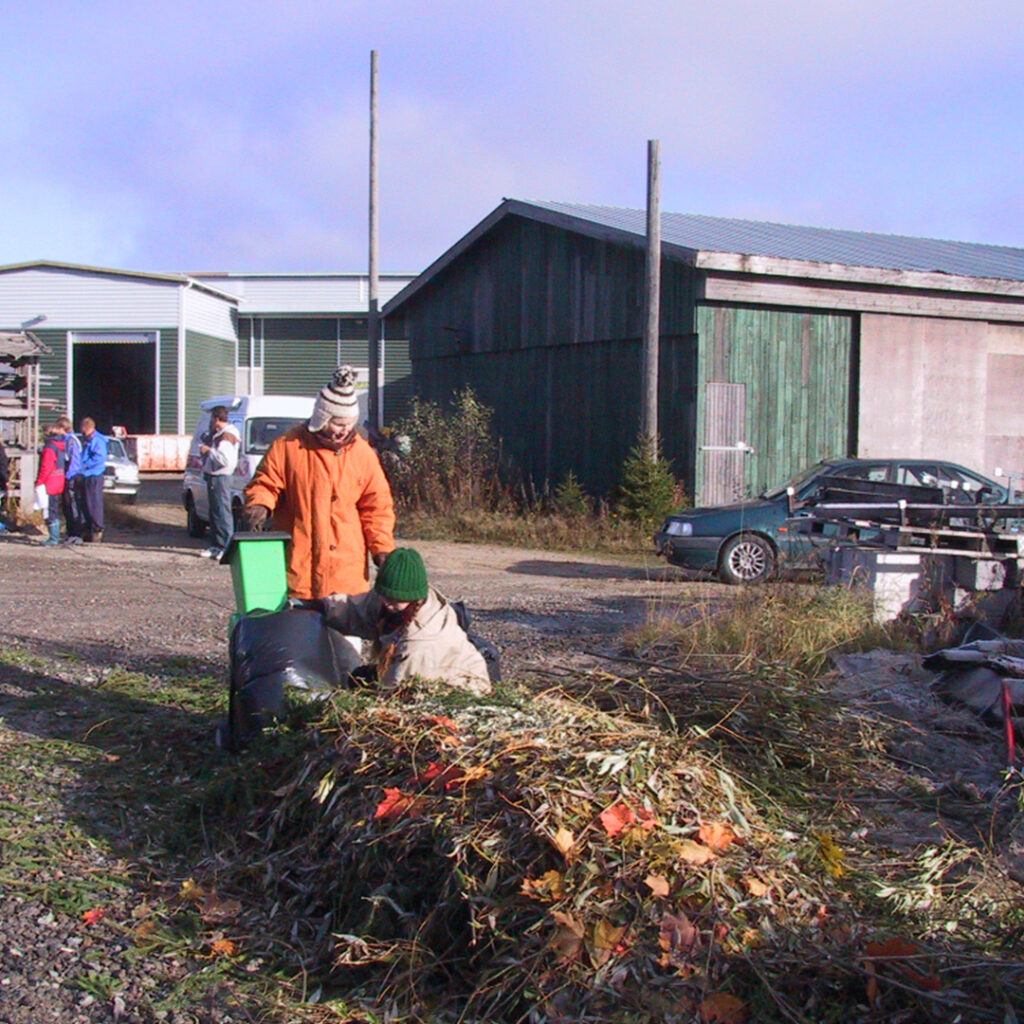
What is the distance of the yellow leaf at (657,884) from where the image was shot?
3.34 m

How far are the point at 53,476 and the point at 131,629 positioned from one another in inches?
283

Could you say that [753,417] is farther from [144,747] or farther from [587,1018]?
[587,1018]

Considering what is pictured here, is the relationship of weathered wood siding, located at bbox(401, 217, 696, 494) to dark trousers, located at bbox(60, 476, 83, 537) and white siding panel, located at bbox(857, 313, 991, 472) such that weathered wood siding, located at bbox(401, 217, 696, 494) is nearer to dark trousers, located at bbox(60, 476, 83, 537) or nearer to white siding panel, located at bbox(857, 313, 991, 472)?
white siding panel, located at bbox(857, 313, 991, 472)

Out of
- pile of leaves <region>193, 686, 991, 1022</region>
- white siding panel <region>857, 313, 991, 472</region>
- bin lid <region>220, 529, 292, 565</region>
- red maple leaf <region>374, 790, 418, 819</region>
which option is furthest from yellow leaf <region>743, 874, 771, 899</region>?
white siding panel <region>857, 313, 991, 472</region>

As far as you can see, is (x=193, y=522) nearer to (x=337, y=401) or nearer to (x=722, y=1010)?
(x=337, y=401)

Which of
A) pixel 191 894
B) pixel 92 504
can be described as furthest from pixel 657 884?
pixel 92 504

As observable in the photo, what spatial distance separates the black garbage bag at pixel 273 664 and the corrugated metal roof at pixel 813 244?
43.1 ft

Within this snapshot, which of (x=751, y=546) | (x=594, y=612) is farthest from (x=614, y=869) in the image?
(x=751, y=546)

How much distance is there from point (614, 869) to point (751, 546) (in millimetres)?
10469

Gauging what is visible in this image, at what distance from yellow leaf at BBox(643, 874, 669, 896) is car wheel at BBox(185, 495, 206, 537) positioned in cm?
1480

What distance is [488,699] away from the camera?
4.74 meters

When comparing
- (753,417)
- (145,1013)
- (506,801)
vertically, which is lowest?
(145,1013)

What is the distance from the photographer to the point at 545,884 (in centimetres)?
339

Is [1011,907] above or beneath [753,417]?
beneath
